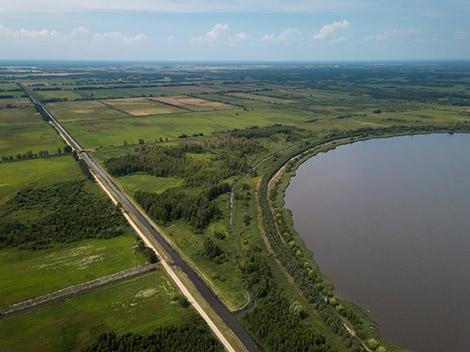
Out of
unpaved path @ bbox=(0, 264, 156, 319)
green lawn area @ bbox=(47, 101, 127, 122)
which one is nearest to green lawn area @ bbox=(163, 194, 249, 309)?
unpaved path @ bbox=(0, 264, 156, 319)

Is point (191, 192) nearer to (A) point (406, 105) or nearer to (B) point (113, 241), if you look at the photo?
(B) point (113, 241)

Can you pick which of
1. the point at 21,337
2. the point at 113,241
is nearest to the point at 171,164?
the point at 113,241

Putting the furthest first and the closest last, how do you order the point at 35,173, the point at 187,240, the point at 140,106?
the point at 140,106 → the point at 35,173 → the point at 187,240

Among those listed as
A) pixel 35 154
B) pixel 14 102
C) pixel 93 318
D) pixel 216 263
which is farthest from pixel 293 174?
pixel 14 102

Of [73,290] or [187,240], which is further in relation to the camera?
[187,240]

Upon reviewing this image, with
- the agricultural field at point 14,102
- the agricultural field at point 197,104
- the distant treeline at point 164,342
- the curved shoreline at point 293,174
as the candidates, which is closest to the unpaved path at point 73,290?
the distant treeline at point 164,342

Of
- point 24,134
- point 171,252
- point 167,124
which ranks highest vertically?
point 167,124

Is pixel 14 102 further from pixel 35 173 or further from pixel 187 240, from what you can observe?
pixel 187 240

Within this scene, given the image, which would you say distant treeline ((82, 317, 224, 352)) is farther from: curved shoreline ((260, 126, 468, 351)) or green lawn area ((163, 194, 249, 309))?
curved shoreline ((260, 126, 468, 351))
